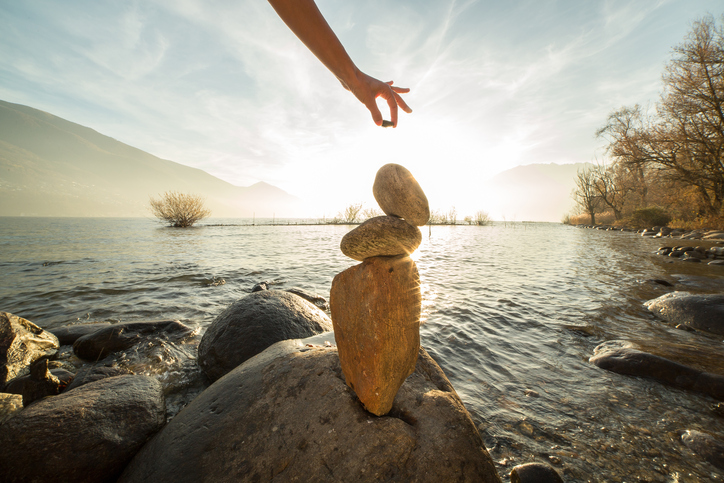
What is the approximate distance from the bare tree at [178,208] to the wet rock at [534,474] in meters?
41.2

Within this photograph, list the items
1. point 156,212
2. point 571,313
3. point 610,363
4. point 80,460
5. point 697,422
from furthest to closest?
point 156,212
point 571,313
point 610,363
point 697,422
point 80,460

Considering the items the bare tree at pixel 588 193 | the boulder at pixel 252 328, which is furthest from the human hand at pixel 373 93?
the bare tree at pixel 588 193

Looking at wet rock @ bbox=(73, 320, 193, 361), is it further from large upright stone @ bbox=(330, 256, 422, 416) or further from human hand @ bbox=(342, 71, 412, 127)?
human hand @ bbox=(342, 71, 412, 127)

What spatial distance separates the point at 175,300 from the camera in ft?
23.7

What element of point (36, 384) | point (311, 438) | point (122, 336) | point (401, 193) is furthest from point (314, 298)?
point (401, 193)

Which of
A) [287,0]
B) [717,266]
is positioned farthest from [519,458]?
[717,266]

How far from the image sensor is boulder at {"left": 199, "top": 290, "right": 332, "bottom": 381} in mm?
3854

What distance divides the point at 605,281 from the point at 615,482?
30.2 feet

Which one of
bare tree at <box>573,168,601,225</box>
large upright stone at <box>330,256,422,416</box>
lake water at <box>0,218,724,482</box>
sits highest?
bare tree at <box>573,168,601,225</box>

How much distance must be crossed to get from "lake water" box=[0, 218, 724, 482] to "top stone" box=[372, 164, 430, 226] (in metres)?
2.28

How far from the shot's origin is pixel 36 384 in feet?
9.49

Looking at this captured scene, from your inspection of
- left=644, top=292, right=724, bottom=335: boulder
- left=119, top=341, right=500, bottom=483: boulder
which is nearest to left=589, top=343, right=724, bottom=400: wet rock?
left=644, top=292, right=724, bottom=335: boulder

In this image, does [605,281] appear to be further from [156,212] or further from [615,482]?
[156,212]

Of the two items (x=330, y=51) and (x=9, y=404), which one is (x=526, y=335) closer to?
(x=330, y=51)
